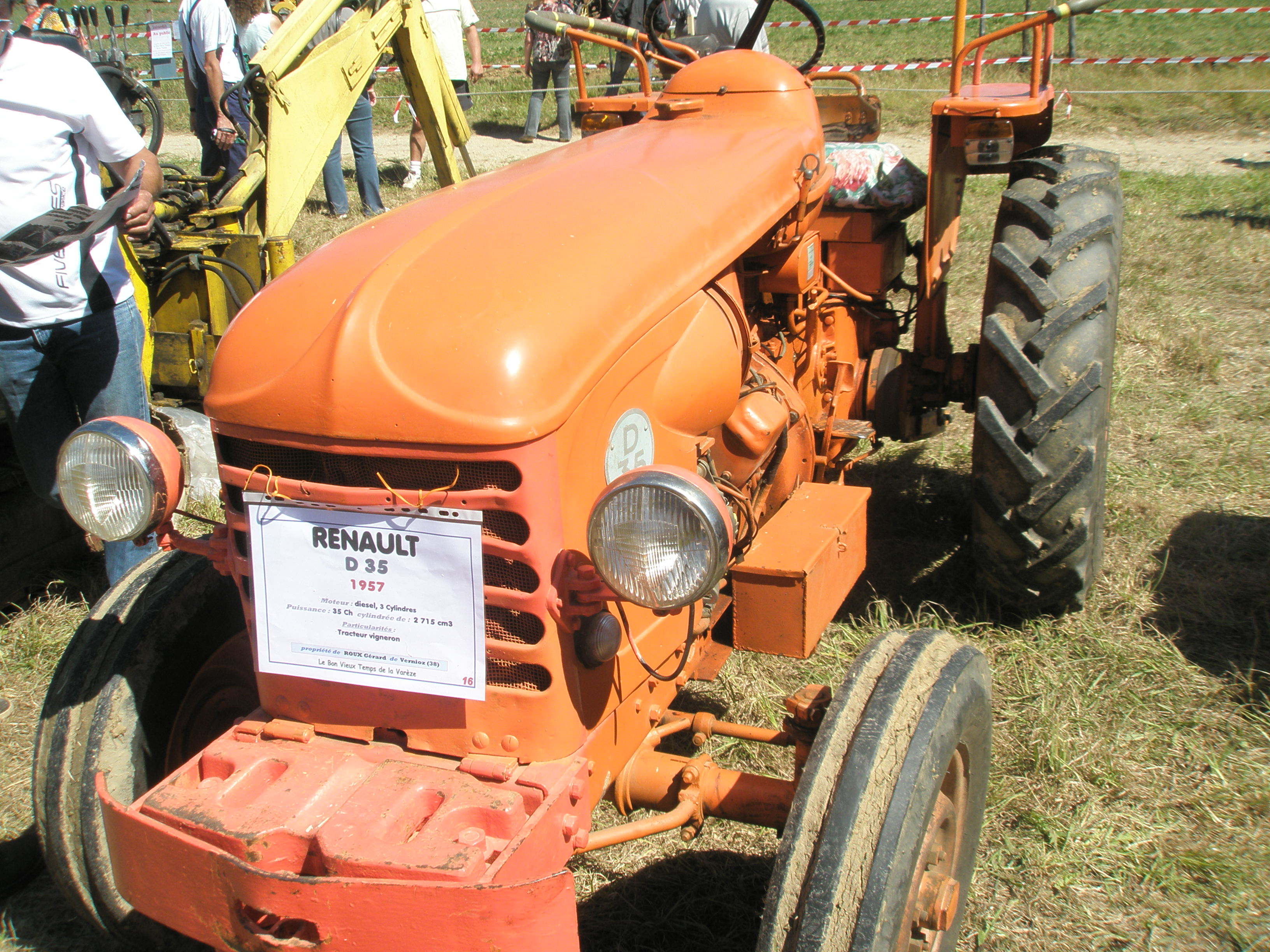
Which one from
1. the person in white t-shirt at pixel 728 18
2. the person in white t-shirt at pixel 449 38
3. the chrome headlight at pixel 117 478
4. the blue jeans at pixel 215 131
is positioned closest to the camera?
the chrome headlight at pixel 117 478

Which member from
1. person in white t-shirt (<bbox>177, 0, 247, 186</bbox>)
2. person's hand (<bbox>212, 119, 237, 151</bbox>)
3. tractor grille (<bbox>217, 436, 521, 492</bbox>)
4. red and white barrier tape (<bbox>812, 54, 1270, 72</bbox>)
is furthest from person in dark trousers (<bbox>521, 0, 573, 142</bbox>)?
tractor grille (<bbox>217, 436, 521, 492</bbox>)

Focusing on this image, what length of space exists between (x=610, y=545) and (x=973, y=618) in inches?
86.3

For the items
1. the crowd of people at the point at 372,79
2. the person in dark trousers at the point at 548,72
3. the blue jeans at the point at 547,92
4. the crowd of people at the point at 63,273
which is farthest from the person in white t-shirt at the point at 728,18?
the blue jeans at the point at 547,92

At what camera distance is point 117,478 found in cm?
195

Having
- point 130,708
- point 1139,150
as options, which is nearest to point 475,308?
point 130,708

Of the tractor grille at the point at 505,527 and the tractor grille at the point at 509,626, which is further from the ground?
the tractor grille at the point at 505,527

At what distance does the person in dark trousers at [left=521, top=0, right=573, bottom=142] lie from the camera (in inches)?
424

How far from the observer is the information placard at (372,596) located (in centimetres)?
175

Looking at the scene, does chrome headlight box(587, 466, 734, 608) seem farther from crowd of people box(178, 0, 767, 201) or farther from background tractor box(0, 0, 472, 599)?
crowd of people box(178, 0, 767, 201)

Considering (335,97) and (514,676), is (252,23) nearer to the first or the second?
(335,97)

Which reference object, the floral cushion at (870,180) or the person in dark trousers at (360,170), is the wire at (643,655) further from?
the person in dark trousers at (360,170)

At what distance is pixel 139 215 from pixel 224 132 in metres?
4.40

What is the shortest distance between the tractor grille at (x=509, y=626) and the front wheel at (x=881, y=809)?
53cm

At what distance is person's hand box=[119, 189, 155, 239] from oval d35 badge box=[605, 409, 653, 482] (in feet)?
6.26
